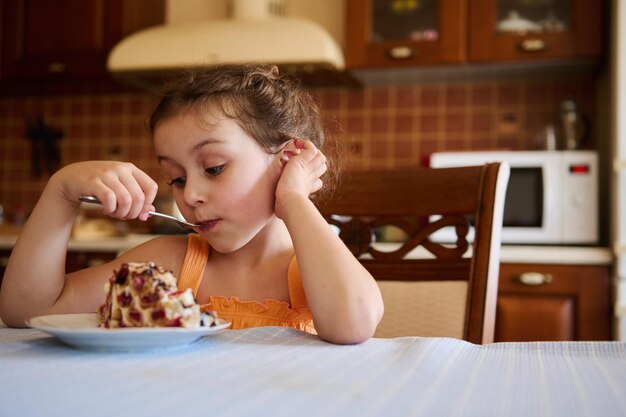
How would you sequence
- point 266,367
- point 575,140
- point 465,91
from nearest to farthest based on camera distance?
point 266,367, point 575,140, point 465,91

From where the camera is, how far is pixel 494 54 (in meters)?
2.42

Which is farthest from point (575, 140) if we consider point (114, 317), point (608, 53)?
point (114, 317)

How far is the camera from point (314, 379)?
0.48 m

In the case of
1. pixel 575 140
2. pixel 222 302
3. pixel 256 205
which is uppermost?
pixel 575 140

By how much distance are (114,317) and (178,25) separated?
7.36ft

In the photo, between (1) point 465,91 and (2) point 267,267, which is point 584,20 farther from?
(2) point 267,267

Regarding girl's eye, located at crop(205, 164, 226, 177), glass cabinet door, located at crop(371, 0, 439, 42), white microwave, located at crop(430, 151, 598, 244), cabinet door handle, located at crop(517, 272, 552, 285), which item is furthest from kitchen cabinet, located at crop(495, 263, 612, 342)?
girl's eye, located at crop(205, 164, 226, 177)

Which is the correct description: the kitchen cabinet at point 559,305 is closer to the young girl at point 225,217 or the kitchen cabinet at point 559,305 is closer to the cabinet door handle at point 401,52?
the cabinet door handle at point 401,52

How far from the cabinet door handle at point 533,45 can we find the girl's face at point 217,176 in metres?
1.71

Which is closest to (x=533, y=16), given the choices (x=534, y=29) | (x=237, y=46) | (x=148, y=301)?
(x=534, y=29)

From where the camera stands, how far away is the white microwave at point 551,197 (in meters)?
2.28

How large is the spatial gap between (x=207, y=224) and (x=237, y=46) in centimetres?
172

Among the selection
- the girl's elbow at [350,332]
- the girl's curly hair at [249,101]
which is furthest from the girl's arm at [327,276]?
the girl's curly hair at [249,101]

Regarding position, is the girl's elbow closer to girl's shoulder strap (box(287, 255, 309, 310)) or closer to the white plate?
the white plate
